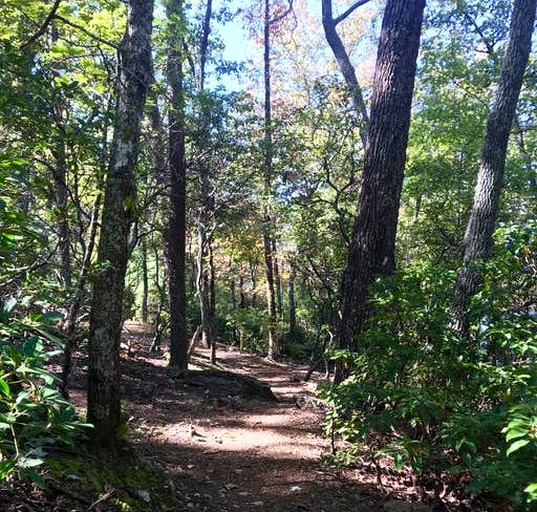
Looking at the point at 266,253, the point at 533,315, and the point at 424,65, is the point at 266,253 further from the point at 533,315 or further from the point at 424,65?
the point at 533,315

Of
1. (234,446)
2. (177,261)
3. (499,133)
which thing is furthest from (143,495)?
(177,261)

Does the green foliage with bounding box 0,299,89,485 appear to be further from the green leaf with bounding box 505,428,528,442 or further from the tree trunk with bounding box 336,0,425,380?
the tree trunk with bounding box 336,0,425,380

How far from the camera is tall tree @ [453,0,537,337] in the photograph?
616 cm

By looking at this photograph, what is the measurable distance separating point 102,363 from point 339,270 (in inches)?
327

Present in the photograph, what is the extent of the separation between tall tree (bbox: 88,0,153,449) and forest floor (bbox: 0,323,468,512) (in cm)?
42

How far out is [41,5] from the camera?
200 inches

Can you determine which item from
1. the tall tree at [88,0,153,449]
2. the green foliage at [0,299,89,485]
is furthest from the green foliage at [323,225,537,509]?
the green foliage at [0,299,89,485]

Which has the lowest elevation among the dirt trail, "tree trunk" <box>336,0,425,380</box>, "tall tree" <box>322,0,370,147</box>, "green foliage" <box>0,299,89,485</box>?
the dirt trail

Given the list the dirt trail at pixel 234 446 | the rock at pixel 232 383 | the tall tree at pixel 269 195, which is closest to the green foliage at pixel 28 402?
the dirt trail at pixel 234 446

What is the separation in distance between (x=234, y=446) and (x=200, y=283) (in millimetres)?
6033

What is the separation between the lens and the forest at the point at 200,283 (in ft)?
8.22

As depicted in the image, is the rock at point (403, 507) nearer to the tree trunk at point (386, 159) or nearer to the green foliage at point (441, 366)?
the green foliage at point (441, 366)

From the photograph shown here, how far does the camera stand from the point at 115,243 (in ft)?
11.4

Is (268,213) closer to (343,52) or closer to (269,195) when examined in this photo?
(269,195)
